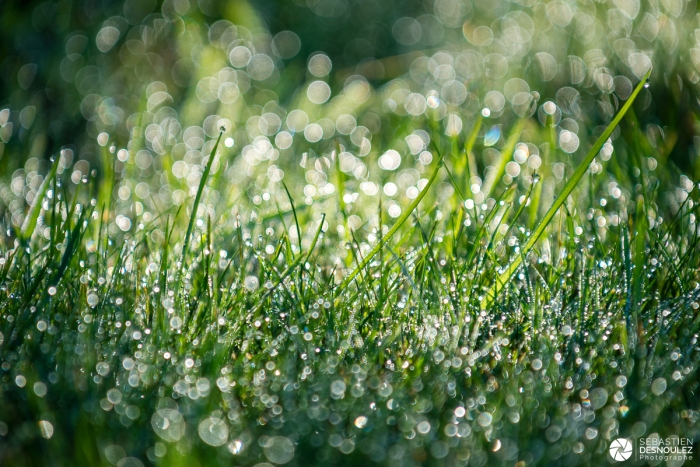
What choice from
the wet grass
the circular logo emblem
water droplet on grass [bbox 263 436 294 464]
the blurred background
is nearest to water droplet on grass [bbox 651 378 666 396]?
the wet grass

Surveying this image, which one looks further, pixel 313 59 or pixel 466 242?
pixel 313 59

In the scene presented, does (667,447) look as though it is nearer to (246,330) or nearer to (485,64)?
(246,330)

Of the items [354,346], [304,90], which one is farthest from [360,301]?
[304,90]

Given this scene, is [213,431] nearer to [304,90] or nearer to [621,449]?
[621,449]

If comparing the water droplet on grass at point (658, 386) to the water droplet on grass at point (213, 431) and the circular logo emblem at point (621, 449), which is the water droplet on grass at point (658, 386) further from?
the water droplet on grass at point (213, 431)

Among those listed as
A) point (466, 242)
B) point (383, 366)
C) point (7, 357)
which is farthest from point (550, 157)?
point (7, 357)

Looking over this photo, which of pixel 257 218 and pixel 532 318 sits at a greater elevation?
pixel 532 318

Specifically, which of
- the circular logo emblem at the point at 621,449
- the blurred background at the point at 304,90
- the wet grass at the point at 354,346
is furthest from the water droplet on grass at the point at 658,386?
the blurred background at the point at 304,90

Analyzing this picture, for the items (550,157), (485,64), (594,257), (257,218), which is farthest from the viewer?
(485,64)
